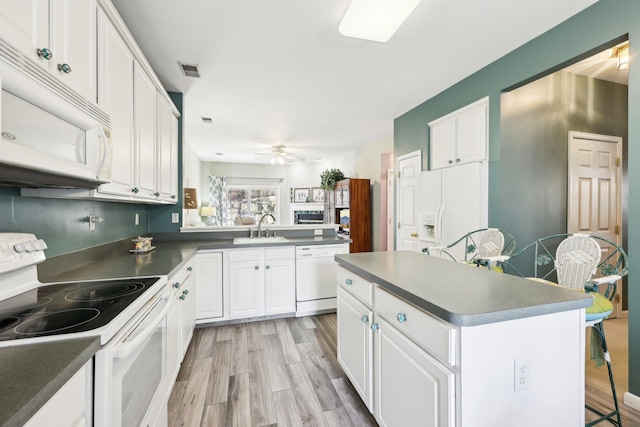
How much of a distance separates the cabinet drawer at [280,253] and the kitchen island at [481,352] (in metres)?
1.86

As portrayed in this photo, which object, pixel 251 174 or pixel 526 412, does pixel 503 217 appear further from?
pixel 251 174

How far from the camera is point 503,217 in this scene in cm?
265

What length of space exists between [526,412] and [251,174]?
26.5ft

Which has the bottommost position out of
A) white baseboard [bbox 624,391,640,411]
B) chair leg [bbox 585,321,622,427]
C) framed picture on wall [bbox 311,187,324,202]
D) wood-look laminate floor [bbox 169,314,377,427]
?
wood-look laminate floor [bbox 169,314,377,427]

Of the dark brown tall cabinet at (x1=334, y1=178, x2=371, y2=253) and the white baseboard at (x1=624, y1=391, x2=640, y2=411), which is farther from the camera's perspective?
the dark brown tall cabinet at (x1=334, y1=178, x2=371, y2=253)

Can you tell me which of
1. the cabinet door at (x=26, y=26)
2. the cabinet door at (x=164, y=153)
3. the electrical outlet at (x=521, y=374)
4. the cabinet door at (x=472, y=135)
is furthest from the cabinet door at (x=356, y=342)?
the cabinet door at (x=472, y=135)

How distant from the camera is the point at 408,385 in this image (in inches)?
44.6

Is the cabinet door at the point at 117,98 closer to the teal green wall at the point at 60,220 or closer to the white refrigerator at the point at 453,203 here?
the teal green wall at the point at 60,220

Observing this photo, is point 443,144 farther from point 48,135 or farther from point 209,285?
point 48,135

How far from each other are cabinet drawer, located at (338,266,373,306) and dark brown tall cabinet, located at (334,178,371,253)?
12.8ft

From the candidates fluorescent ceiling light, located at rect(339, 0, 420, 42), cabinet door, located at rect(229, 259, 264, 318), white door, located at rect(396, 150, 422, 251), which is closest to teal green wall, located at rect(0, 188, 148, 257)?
cabinet door, located at rect(229, 259, 264, 318)

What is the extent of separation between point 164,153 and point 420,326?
2612mm

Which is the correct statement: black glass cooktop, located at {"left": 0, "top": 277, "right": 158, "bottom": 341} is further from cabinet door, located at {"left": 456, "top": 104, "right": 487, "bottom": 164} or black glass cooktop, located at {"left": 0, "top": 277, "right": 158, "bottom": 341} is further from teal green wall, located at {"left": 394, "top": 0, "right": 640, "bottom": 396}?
cabinet door, located at {"left": 456, "top": 104, "right": 487, "bottom": 164}

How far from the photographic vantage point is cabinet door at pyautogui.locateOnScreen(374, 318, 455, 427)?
0.94 meters
